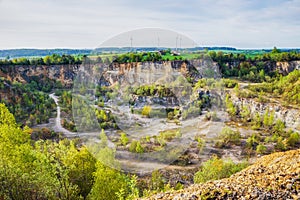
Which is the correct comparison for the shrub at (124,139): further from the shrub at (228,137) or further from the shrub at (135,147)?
the shrub at (228,137)

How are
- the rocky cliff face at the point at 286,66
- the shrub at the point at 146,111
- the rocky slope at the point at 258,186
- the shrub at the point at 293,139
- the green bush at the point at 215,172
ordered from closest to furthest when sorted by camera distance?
the rocky slope at the point at 258,186
the shrub at the point at 146,111
the green bush at the point at 215,172
the shrub at the point at 293,139
the rocky cliff face at the point at 286,66

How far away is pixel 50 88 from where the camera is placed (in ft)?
145

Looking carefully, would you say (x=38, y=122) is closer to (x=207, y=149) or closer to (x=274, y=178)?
(x=207, y=149)

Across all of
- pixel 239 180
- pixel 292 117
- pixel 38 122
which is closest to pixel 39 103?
pixel 38 122

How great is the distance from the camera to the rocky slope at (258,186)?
17.6 feet

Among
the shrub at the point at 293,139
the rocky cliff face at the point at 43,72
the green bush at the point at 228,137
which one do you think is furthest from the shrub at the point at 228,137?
the rocky cliff face at the point at 43,72

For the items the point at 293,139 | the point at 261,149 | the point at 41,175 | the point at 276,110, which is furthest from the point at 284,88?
the point at 41,175

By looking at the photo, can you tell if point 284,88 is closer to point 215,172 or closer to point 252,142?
point 252,142

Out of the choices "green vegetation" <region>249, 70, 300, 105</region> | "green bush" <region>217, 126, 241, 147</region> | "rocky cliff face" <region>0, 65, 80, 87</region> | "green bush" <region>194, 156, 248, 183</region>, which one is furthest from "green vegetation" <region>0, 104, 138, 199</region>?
"rocky cliff face" <region>0, 65, 80, 87</region>

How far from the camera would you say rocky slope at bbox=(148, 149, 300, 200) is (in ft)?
17.6

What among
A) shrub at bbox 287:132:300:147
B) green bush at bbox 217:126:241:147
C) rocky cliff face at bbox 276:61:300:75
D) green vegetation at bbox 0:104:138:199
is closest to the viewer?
green vegetation at bbox 0:104:138:199

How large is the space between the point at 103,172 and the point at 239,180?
203 inches

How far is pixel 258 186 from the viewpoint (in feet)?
18.4

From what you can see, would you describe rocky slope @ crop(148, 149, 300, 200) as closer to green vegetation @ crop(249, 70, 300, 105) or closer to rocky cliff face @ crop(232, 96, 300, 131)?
Answer: rocky cliff face @ crop(232, 96, 300, 131)
